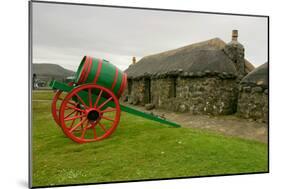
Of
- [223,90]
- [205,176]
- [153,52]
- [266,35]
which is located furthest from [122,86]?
[266,35]

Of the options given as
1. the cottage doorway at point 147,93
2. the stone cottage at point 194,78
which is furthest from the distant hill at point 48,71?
the cottage doorway at point 147,93

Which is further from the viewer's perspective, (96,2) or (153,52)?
(153,52)

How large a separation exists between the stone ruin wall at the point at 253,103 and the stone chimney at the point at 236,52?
Answer: 1.50ft

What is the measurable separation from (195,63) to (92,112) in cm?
314

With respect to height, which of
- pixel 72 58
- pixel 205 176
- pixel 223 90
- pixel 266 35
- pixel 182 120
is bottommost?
pixel 205 176

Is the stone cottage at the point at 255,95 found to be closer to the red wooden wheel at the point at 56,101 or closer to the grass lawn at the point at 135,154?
the grass lawn at the point at 135,154

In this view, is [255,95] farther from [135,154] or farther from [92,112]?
[92,112]

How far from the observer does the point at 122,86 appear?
4812 mm

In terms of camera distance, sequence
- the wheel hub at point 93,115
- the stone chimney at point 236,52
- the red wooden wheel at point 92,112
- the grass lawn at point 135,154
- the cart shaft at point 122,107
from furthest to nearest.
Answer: the stone chimney at point 236,52, the wheel hub at point 93,115, the red wooden wheel at point 92,112, the cart shaft at point 122,107, the grass lawn at point 135,154

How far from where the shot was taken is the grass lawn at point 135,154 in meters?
4.06

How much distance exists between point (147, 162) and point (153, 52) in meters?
2.15

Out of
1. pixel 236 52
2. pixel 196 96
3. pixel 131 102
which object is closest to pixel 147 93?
pixel 131 102

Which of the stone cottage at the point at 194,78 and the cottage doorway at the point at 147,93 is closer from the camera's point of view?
the stone cottage at the point at 194,78
